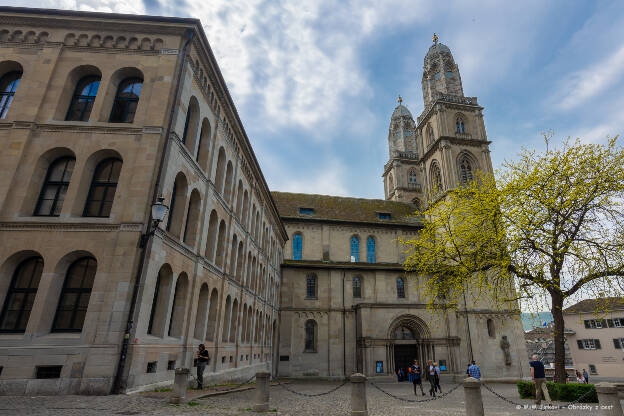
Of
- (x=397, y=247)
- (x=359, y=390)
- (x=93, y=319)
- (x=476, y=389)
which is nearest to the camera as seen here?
(x=476, y=389)

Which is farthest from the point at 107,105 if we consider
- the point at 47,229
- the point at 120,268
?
the point at 120,268

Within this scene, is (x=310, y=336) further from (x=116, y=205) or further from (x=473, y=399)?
(x=473, y=399)

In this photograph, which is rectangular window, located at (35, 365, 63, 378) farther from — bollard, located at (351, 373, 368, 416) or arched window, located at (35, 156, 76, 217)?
bollard, located at (351, 373, 368, 416)

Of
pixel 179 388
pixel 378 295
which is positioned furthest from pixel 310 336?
pixel 179 388

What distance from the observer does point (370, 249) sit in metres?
41.3

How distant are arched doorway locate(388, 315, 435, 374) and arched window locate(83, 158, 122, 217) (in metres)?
28.6

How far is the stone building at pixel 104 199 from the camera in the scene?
1062cm

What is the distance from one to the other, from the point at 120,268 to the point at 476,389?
11.2 metres

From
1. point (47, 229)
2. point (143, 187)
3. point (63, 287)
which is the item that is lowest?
point (63, 287)

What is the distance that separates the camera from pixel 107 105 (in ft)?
46.1

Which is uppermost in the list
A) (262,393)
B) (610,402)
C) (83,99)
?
(83,99)

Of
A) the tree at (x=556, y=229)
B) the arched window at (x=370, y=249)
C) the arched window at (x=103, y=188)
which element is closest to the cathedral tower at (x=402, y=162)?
the arched window at (x=370, y=249)

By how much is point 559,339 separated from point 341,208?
30.4 meters

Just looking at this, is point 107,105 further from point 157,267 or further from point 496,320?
point 496,320
